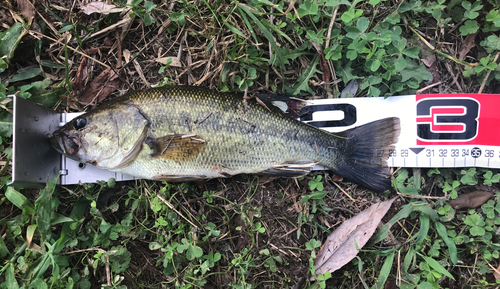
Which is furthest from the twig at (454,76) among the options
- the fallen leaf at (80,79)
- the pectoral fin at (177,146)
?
the fallen leaf at (80,79)

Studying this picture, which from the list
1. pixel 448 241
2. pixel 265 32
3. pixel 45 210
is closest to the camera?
pixel 45 210

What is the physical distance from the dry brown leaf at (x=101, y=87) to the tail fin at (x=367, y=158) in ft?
8.80

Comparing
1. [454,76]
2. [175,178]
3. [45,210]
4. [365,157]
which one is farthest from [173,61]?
[454,76]

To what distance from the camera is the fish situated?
9.03ft

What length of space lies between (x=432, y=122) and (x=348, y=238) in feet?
5.12

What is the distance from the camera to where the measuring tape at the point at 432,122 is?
2949 millimetres

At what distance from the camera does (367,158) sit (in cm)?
299

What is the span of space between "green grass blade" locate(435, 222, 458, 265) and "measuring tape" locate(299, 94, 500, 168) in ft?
2.17

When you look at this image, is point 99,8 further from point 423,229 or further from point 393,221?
point 423,229

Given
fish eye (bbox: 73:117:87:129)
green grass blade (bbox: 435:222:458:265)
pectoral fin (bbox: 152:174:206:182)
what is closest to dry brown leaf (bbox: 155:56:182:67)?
fish eye (bbox: 73:117:87:129)

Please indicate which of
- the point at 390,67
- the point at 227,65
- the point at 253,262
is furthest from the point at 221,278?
the point at 390,67

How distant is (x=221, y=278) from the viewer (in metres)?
3.03

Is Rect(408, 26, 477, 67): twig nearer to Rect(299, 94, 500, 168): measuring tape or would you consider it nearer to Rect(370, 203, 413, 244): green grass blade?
Rect(299, 94, 500, 168): measuring tape

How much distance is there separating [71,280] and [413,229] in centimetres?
357
